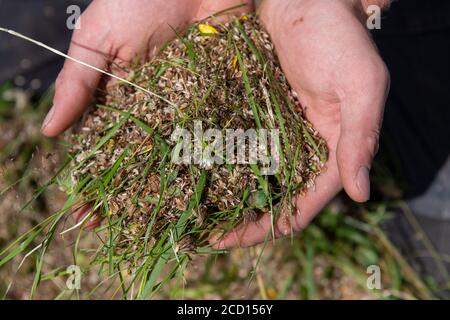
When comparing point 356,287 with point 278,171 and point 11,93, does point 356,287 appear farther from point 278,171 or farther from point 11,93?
point 11,93

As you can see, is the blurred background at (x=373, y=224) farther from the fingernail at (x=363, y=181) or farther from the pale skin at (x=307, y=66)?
the fingernail at (x=363, y=181)

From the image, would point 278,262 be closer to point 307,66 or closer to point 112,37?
point 307,66

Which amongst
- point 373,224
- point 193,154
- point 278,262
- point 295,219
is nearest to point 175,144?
point 193,154

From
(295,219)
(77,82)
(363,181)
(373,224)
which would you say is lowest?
(373,224)

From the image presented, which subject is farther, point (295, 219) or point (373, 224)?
point (373, 224)

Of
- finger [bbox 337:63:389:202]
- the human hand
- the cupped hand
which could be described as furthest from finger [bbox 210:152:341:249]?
the human hand

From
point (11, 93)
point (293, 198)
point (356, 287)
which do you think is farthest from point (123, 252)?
point (11, 93)
